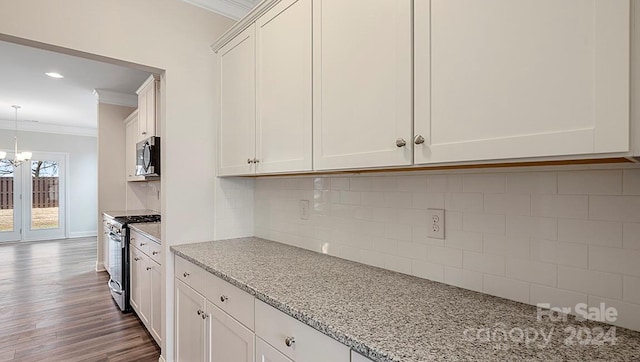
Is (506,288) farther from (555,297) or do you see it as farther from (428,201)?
(428,201)

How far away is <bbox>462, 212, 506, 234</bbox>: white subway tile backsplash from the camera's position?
3.80ft

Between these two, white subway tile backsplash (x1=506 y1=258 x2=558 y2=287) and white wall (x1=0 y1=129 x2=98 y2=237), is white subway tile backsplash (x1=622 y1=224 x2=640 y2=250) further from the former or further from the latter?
white wall (x1=0 y1=129 x2=98 y2=237)

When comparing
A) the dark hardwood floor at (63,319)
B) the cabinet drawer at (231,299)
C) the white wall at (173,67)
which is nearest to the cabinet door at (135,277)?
the dark hardwood floor at (63,319)

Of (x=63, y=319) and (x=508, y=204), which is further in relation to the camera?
(x=63, y=319)

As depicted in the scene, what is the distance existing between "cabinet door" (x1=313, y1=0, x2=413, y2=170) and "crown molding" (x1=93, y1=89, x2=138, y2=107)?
14.7ft

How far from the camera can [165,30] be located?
207cm

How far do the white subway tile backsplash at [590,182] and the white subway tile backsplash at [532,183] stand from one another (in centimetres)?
2

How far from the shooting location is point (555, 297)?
1.04 metres

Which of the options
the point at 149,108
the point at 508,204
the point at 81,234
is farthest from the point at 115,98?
the point at 508,204

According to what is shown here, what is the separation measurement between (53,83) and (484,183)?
519 centimetres

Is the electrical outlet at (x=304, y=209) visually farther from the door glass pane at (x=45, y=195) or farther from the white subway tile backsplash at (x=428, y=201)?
the door glass pane at (x=45, y=195)

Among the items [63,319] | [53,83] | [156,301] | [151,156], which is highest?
[53,83]

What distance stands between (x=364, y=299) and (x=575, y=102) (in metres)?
0.85

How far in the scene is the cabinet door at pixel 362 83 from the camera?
1111 millimetres
